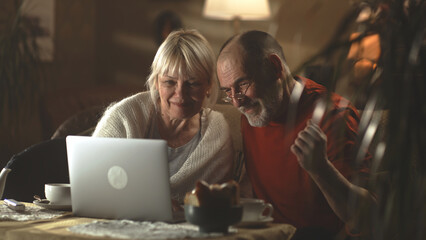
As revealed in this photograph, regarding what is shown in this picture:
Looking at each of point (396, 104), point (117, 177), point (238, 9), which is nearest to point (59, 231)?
point (117, 177)

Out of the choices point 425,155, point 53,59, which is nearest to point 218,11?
point 53,59

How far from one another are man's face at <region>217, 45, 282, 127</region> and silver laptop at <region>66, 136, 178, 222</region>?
23.6 inches

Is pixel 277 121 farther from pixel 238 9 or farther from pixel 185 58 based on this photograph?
pixel 238 9

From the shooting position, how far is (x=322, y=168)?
6.02 ft

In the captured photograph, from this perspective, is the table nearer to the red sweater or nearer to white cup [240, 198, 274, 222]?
white cup [240, 198, 274, 222]

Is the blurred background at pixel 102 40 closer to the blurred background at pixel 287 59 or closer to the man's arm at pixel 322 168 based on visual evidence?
the blurred background at pixel 287 59

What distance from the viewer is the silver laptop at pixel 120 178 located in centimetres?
167

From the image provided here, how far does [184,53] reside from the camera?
231 cm

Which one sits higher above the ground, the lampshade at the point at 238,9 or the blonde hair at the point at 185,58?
the lampshade at the point at 238,9

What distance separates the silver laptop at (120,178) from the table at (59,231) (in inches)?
3.0

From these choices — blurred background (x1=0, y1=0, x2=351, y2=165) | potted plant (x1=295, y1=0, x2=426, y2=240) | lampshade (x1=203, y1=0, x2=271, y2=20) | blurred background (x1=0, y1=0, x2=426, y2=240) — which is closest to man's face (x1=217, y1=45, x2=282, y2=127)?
blurred background (x1=0, y1=0, x2=426, y2=240)

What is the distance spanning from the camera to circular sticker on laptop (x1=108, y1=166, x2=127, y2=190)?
172 cm

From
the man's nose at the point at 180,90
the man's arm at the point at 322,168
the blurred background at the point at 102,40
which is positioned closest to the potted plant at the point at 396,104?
the man's arm at the point at 322,168

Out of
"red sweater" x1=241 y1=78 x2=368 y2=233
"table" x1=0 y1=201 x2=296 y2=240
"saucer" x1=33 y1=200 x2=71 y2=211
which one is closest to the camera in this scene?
"table" x1=0 y1=201 x2=296 y2=240
